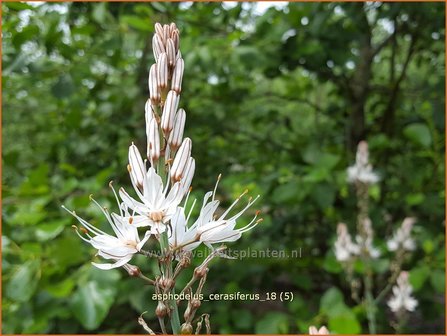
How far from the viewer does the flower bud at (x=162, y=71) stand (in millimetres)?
587

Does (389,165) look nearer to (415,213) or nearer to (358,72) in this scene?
(415,213)

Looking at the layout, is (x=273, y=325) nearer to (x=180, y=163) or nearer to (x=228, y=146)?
(x=228, y=146)

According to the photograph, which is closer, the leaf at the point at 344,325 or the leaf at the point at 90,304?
the leaf at the point at 90,304

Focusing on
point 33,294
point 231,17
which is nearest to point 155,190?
point 33,294

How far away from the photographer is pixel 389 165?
92.4 inches

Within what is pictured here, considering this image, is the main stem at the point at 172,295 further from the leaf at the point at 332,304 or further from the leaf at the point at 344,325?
the leaf at the point at 332,304

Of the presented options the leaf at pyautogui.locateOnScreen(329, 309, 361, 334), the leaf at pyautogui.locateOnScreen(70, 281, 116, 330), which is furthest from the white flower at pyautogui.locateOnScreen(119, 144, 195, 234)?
the leaf at pyautogui.locateOnScreen(329, 309, 361, 334)

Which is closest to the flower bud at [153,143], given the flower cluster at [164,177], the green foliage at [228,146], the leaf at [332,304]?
the flower cluster at [164,177]

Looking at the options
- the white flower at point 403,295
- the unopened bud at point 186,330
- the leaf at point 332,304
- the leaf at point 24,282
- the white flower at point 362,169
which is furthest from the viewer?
the white flower at point 362,169

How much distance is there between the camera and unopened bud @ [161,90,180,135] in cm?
57

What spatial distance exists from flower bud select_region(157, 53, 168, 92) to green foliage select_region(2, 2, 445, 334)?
0.78 m

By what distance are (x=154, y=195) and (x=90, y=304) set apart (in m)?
0.83

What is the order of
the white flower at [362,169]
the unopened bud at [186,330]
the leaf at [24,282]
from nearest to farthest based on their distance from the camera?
the unopened bud at [186,330]
the leaf at [24,282]
the white flower at [362,169]

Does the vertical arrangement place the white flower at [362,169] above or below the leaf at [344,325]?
above
